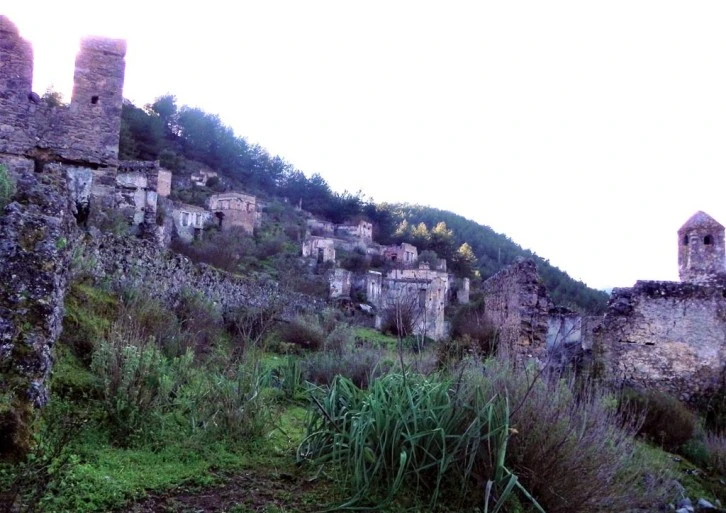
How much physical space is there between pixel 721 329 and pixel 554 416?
11.8 meters

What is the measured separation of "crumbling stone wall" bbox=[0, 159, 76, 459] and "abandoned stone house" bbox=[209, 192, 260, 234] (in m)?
39.6

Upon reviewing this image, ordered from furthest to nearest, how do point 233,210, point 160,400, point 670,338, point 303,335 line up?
point 233,210 → point 670,338 → point 303,335 → point 160,400

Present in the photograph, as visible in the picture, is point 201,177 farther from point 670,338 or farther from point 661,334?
point 670,338

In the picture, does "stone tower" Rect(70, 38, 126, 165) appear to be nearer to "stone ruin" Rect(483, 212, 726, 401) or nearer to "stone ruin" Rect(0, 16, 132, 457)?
"stone ruin" Rect(0, 16, 132, 457)

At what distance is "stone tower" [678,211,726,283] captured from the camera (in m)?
17.0

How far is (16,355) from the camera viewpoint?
141 inches

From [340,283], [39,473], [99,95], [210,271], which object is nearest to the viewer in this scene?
[39,473]

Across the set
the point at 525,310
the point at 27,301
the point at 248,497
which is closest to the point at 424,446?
the point at 248,497

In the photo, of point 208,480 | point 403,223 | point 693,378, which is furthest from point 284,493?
point 403,223

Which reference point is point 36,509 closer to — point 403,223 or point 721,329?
point 721,329

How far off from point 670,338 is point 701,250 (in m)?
5.22

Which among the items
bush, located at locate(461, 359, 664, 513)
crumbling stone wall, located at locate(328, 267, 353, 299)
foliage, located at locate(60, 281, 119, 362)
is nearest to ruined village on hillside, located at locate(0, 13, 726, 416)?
foliage, located at locate(60, 281, 119, 362)

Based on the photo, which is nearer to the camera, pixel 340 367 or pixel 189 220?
pixel 340 367

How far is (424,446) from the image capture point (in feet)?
12.2
